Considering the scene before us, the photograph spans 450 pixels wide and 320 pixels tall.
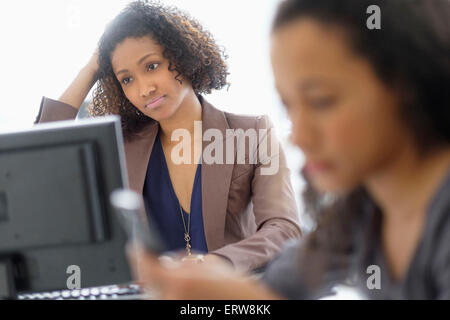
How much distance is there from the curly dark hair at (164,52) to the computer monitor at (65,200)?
29.3 inches

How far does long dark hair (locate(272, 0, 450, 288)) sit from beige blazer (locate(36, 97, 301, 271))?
77 centimetres

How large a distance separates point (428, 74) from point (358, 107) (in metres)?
0.10

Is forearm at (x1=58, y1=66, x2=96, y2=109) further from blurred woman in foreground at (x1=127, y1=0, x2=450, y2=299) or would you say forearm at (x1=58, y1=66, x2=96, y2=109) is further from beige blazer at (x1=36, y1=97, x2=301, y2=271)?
blurred woman in foreground at (x1=127, y1=0, x2=450, y2=299)

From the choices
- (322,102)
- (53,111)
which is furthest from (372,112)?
(53,111)

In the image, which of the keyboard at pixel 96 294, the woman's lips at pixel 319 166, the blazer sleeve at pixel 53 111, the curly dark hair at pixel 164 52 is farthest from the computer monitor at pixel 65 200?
the blazer sleeve at pixel 53 111

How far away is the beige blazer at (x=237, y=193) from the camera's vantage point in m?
1.39

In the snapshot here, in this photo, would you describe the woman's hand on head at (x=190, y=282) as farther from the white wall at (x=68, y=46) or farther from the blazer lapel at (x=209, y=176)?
the white wall at (x=68, y=46)

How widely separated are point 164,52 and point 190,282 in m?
1.11

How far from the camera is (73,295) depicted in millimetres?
1014

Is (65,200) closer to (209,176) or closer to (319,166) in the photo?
(319,166)

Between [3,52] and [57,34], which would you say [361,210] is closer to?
[57,34]

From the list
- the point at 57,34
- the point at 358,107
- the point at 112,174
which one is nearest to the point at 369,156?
the point at 358,107

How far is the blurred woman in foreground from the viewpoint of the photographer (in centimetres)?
54

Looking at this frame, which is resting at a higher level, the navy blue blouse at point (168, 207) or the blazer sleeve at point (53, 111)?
the blazer sleeve at point (53, 111)
